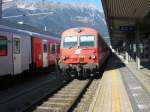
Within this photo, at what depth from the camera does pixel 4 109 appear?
1170 centimetres

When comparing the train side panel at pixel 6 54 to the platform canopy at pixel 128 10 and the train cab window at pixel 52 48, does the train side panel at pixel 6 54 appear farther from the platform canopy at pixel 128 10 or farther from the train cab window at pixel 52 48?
the train cab window at pixel 52 48

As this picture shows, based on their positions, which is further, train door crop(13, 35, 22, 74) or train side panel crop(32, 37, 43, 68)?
train side panel crop(32, 37, 43, 68)

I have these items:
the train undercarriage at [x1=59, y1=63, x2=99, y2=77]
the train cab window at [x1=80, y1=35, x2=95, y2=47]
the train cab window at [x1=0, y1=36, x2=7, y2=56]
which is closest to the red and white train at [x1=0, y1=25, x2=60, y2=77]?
the train cab window at [x1=0, y1=36, x2=7, y2=56]

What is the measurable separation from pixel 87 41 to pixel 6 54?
5.64 m

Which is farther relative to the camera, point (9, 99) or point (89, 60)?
point (89, 60)

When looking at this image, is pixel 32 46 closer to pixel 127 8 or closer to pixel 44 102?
pixel 127 8

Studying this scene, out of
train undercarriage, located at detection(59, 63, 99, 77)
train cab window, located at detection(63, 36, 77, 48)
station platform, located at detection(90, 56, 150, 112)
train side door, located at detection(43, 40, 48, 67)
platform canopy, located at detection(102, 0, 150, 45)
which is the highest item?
platform canopy, located at detection(102, 0, 150, 45)

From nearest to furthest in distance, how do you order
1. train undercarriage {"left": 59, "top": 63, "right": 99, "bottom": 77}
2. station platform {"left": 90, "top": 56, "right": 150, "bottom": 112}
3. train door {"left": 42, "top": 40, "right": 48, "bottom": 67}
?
station platform {"left": 90, "top": 56, "right": 150, "bottom": 112}
train undercarriage {"left": 59, "top": 63, "right": 99, "bottom": 77}
train door {"left": 42, "top": 40, "right": 48, "bottom": 67}

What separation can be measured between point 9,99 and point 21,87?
3.82 metres

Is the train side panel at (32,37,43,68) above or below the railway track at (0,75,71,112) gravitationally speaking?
above

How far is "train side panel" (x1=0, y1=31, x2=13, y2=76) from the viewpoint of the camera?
16.6 meters

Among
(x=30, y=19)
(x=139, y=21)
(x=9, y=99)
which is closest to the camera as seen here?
(x=9, y=99)

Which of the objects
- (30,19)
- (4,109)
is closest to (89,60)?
(4,109)

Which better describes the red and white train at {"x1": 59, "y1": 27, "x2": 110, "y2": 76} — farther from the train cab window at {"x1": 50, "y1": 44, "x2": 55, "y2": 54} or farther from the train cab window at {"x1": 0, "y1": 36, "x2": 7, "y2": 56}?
the train cab window at {"x1": 50, "y1": 44, "x2": 55, "y2": 54}
